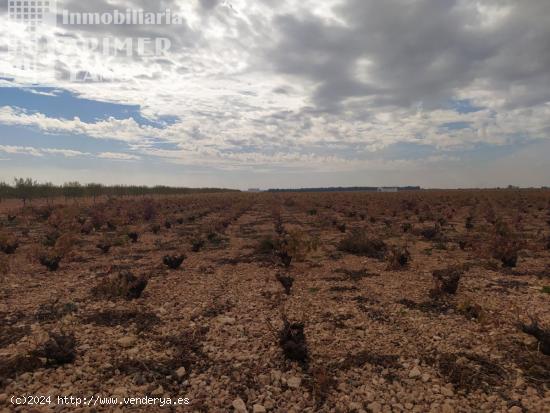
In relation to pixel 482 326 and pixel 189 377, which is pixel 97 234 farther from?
pixel 482 326

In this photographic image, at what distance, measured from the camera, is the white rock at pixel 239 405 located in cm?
455

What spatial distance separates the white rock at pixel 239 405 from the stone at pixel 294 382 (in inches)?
29.2

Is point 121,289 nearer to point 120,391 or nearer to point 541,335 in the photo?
point 120,391

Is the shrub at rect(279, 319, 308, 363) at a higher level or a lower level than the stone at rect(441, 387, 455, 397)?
higher

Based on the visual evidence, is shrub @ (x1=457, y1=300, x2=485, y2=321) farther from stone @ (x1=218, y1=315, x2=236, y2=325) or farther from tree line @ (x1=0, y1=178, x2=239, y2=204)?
tree line @ (x1=0, y1=178, x2=239, y2=204)

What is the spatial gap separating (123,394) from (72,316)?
135 inches

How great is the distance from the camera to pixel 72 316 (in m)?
7.45

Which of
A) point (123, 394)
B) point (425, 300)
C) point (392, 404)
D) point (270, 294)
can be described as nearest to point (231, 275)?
point (270, 294)

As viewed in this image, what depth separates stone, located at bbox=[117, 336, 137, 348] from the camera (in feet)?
20.6

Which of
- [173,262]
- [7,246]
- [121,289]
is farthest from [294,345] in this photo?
[7,246]

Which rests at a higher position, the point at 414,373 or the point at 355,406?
the point at 414,373

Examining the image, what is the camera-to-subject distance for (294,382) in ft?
16.8

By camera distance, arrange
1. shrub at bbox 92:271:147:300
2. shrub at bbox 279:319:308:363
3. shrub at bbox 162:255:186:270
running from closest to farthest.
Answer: shrub at bbox 279:319:308:363 < shrub at bbox 92:271:147:300 < shrub at bbox 162:255:186:270

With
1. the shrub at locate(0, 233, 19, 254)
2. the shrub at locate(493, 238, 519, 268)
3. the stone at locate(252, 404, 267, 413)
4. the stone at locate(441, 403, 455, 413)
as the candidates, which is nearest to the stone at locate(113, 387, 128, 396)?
the stone at locate(252, 404, 267, 413)
